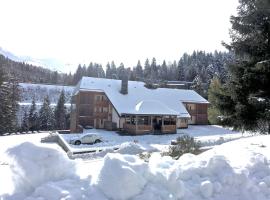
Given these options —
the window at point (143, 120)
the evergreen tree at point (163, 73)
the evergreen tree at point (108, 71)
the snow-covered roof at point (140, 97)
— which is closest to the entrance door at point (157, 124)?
the window at point (143, 120)

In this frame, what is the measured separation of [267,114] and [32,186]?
1223 cm

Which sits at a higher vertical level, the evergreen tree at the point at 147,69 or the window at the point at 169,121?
the evergreen tree at the point at 147,69

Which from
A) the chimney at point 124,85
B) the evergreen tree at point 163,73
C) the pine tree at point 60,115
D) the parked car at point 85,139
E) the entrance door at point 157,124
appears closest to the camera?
the parked car at point 85,139

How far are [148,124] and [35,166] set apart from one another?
1569 inches

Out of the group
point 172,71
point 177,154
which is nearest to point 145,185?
point 177,154

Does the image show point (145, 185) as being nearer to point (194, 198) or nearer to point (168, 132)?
point (194, 198)

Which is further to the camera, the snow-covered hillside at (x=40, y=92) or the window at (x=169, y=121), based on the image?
the snow-covered hillside at (x=40, y=92)

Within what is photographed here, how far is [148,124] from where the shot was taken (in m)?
45.7

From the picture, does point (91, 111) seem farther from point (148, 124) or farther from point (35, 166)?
point (35, 166)

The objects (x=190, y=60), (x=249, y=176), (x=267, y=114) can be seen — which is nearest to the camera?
(x=249, y=176)

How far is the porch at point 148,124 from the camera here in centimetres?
4441

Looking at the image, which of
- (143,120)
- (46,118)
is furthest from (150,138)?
(46,118)

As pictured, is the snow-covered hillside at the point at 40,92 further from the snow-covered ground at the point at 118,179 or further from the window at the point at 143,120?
the snow-covered ground at the point at 118,179

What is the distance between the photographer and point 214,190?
6.65m
